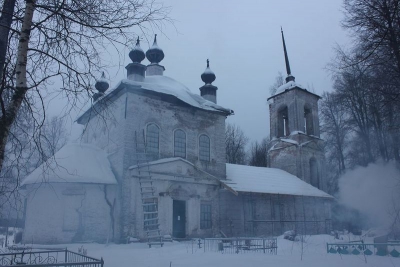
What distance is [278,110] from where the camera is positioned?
30.9 metres

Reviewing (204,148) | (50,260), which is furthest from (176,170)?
(50,260)

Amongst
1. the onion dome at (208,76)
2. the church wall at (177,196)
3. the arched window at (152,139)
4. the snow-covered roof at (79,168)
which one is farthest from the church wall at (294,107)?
the snow-covered roof at (79,168)

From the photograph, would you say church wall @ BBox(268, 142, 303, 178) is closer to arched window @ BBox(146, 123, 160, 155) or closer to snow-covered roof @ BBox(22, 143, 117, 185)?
arched window @ BBox(146, 123, 160, 155)

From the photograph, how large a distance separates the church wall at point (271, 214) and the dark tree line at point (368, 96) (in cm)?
530

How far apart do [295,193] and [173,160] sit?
32.2 ft

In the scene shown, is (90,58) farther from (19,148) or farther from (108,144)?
(108,144)

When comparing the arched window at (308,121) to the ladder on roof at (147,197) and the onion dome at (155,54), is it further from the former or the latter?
the ladder on roof at (147,197)

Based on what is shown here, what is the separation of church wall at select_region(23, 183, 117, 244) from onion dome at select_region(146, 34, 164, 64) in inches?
399

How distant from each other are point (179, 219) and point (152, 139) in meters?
4.50

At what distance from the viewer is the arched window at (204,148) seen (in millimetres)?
21000

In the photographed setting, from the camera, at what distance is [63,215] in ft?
52.5

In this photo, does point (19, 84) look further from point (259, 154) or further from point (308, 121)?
point (259, 154)

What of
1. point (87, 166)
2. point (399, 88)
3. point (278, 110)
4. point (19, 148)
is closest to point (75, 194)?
point (87, 166)

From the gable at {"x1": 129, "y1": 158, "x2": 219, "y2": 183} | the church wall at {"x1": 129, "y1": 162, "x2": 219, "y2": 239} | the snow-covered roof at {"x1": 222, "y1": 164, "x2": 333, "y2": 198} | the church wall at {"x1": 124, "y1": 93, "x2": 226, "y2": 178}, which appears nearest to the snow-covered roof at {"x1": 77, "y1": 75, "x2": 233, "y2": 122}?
the church wall at {"x1": 124, "y1": 93, "x2": 226, "y2": 178}
